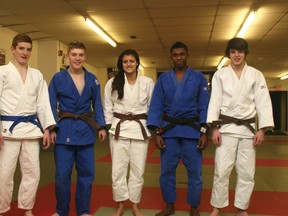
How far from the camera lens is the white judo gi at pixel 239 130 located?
2.77 m

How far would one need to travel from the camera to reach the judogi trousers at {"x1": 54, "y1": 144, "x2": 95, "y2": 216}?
9.09ft

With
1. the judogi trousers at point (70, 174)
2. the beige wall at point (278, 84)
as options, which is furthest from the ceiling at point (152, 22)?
the beige wall at point (278, 84)

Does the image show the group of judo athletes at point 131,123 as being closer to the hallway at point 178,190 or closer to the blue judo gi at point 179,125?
the blue judo gi at point 179,125

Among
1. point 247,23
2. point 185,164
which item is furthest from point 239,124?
point 247,23

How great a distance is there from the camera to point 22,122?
2652 millimetres

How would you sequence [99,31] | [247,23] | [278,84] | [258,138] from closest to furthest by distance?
[258,138] → [247,23] → [99,31] → [278,84]

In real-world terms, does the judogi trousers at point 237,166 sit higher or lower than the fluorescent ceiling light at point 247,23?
lower

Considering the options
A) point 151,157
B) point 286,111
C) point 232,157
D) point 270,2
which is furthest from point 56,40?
point 286,111

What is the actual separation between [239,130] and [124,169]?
3.59 feet

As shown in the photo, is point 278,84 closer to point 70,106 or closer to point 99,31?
point 99,31

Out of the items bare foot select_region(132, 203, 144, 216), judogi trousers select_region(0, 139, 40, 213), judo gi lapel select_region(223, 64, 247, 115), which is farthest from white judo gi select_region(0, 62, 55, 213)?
judo gi lapel select_region(223, 64, 247, 115)

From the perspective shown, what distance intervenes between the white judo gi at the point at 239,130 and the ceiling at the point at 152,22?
123 inches

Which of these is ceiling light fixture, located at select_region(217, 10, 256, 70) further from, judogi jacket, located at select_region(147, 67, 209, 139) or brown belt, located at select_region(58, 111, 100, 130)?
brown belt, located at select_region(58, 111, 100, 130)

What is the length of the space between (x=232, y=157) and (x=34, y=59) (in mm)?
6771
